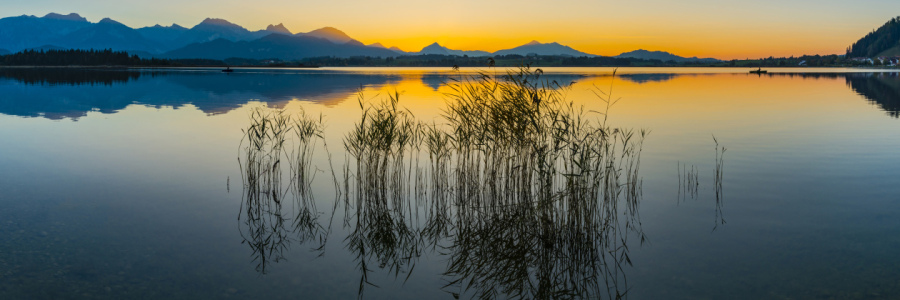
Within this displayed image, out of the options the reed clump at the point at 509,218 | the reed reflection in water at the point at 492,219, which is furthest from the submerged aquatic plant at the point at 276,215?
the reed clump at the point at 509,218

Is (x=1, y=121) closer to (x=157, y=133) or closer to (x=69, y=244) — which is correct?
(x=157, y=133)

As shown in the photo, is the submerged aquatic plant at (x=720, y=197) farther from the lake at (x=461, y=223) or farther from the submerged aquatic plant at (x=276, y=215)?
the submerged aquatic plant at (x=276, y=215)

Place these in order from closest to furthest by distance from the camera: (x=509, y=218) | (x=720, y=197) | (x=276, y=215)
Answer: (x=509, y=218) → (x=276, y=215) → (x=720, y=197)

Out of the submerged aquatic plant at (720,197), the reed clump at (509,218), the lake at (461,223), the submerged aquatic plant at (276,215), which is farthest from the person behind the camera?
the submerged aquatic plant at (720,197)

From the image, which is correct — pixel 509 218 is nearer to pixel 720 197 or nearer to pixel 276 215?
pixel 276 215

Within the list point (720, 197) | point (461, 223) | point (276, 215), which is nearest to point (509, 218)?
point (461, 223)

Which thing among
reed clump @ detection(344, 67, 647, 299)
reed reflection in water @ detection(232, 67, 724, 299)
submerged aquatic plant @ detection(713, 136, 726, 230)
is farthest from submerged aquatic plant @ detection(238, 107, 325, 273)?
submerged aquatic plant @ detection(713, 136, 726, 230)

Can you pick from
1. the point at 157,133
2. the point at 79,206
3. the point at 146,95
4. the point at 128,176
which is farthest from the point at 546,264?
the point at 146,95

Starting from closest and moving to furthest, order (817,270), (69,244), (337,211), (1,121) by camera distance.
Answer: (817,270), (69,244), (337,211), (1,121)

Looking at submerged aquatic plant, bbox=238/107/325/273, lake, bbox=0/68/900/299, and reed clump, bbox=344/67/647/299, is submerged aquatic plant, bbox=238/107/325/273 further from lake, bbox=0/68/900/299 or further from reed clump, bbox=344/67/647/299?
reed clump, bbox=344/67/647/299

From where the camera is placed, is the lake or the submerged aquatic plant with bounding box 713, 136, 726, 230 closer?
the lake

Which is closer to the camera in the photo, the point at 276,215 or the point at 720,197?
the point at 276,215

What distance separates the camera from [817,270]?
8.94 m

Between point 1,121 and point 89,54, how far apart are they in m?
186
